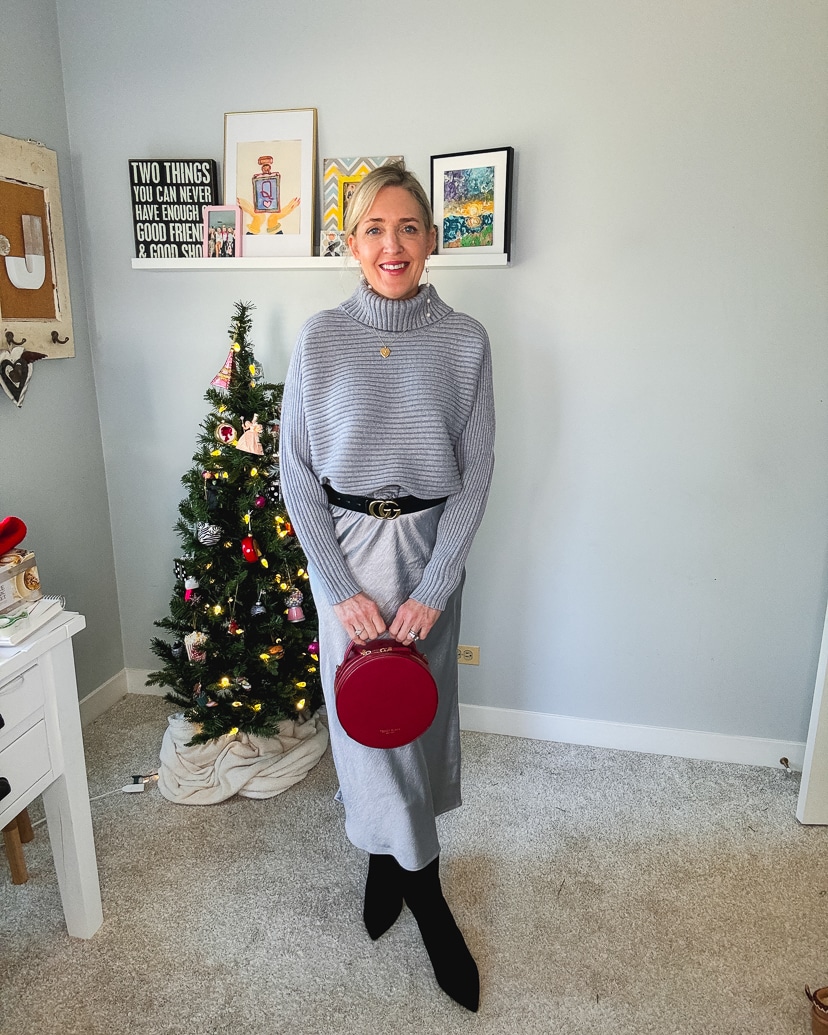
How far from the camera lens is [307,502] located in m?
1.55

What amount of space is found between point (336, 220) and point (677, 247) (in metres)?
0.99

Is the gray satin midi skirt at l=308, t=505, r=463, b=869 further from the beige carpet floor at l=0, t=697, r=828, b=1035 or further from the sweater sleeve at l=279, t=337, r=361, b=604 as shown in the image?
the beige carpet floor at l=0, t=697, r=828, b=1035

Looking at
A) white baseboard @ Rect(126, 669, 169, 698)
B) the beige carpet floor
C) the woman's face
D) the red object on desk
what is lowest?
the beige carpet floor

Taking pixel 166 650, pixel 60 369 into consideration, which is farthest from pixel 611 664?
pixel 60 369

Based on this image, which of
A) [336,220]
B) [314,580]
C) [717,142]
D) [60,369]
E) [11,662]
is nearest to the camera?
[11,662]

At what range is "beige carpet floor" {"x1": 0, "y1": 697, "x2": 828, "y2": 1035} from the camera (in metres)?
1.55

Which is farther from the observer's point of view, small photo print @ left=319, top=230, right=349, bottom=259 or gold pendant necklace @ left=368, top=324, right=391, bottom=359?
small photo print @ left=319, top=230, right=349, bottom=259

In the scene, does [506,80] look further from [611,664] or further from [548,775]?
[548,775]

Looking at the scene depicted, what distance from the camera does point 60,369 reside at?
2420 millimetres

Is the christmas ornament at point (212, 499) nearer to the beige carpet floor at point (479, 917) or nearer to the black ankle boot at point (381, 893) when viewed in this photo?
the beige carpet floor at point (479, 917)

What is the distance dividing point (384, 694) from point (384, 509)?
1.21 feet

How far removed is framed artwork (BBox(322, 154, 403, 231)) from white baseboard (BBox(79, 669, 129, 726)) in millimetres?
1773

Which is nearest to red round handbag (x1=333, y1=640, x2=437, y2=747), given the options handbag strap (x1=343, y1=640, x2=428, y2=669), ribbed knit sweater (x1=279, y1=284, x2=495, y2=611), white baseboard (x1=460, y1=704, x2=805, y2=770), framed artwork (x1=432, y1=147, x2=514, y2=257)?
handbag strap (x1=343, y1=640, x2=428, y2=669)

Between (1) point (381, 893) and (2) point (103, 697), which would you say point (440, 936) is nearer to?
(1) point (381, 893)
